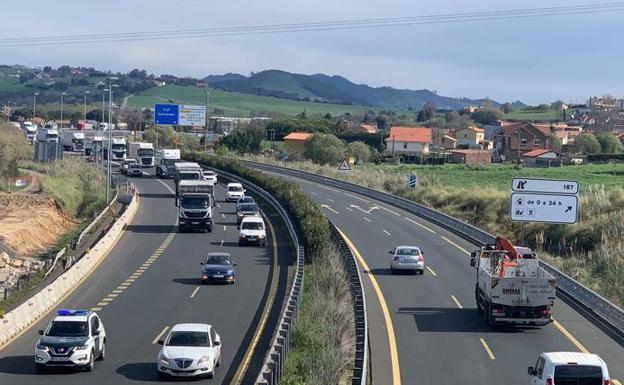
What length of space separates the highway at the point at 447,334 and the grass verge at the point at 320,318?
2.75 ft

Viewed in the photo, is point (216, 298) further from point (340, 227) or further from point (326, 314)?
point (340, 227)

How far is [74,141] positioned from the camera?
124 m

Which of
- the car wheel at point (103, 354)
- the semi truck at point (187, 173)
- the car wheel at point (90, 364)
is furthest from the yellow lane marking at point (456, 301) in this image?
the semi truck at point (187, 173)

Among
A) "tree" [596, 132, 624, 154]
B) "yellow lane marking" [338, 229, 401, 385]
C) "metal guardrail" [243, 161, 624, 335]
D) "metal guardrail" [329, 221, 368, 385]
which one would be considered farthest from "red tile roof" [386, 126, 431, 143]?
"yellow lane marking" [338, 229, 401, 385]

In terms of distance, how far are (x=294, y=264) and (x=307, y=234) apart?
1.52 meters

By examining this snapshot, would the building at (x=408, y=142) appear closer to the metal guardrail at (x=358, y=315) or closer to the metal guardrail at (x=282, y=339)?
the metal guardrail at (x=358, y=315)

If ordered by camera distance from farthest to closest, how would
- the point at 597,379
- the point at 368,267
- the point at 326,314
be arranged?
the point at 368,267, the point at 326,314, the point at 597,379

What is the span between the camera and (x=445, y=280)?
36.2m

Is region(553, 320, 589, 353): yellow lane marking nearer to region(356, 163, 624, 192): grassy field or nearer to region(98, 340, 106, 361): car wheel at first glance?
region(98, 340, 106, 361): car wheel

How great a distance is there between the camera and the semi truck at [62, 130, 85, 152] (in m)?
123

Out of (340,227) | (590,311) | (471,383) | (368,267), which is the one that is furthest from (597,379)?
(340,227)

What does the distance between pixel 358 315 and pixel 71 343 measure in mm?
7719

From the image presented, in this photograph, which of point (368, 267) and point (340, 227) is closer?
point (368, 267)

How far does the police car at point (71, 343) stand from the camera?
22.3 m
